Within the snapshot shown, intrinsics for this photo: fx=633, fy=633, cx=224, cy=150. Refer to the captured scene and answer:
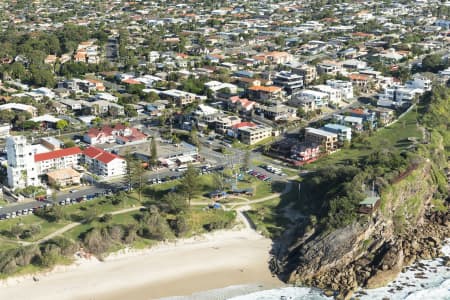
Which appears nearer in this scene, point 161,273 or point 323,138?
point 161,273

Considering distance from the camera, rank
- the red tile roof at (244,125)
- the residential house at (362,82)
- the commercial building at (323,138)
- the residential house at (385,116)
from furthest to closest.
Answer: the residential house at (362,82) → the residential house at (385,116) → the red tile roof at (244,125) → the commercial building at (323,138)

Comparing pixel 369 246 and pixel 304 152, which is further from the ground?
pixel 304 152

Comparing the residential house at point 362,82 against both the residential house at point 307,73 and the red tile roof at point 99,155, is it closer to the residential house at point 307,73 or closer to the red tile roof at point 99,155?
the residential house at point 307,73

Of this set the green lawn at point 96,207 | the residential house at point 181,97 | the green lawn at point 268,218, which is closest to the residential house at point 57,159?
the green lawn at point 96,207

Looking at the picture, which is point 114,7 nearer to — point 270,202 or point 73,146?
point 73,146

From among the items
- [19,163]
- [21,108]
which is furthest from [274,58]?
[19,163]

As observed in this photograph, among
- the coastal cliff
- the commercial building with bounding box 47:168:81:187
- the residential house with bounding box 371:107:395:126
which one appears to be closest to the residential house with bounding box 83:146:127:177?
the commercial building with bounding box 47:168:81:187

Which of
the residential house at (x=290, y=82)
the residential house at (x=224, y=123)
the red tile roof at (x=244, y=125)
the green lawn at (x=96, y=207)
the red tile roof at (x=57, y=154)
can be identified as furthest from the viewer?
the residential house at (x=290, y=82)

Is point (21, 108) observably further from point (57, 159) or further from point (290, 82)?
point (290, 82)
